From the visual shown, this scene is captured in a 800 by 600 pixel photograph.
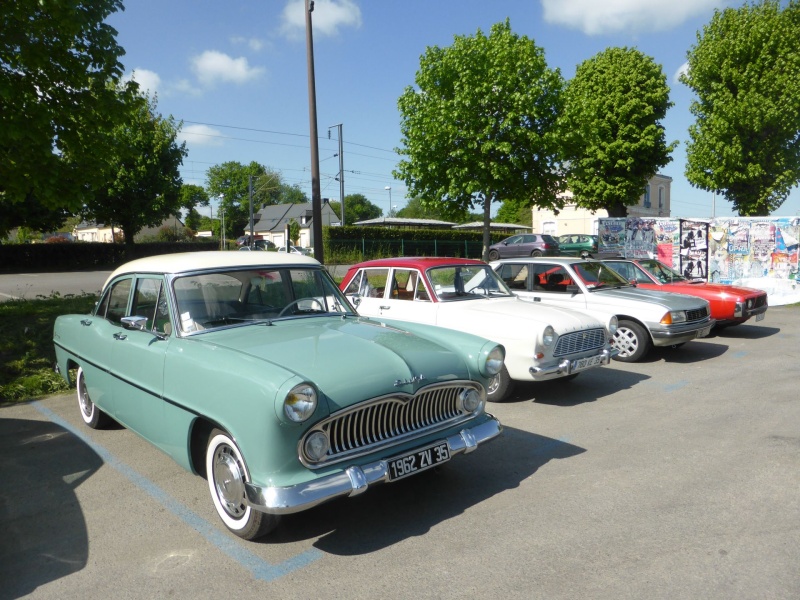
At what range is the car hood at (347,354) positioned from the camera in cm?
345

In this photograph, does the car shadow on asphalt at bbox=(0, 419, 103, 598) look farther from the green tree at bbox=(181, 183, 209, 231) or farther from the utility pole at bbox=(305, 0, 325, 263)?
the green tree at bbox=(181, 183, 209, 231)

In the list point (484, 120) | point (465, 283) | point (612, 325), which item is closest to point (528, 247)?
point (484, 120)

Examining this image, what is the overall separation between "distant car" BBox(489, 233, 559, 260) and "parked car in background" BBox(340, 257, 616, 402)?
79.9 ft

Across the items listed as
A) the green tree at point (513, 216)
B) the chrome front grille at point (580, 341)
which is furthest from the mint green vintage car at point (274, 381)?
the green tree at point (513, 216)

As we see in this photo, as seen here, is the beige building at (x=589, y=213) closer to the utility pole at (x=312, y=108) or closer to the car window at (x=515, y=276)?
the utility pole at (x=312, y=108)

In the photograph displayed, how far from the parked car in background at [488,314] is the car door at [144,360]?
289 cm

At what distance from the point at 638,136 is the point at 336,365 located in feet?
72.8

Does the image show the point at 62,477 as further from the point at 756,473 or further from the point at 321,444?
the point at 756,473

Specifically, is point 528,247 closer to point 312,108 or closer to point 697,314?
point 312,108

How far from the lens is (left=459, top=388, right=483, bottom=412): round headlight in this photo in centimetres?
411

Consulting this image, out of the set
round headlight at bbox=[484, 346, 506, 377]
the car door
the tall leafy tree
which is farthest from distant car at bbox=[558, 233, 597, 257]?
the car door

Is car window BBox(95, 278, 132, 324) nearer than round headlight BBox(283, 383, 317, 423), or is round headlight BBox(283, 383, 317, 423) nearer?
round headlight BBox(283, 383, 317, 423)

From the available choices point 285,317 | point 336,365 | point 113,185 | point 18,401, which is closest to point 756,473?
point 336,365

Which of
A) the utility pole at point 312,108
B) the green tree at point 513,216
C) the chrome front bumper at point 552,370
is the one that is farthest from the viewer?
the green tree at point 513,216
